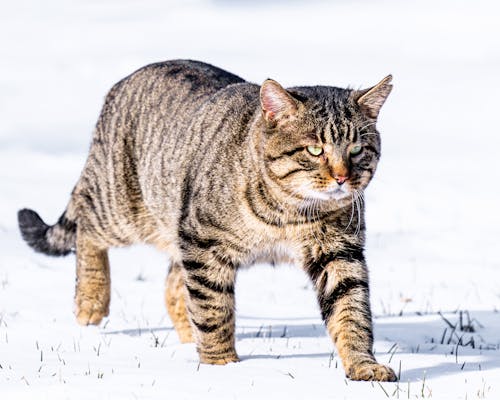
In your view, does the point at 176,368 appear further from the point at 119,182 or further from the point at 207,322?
the point at 119,182

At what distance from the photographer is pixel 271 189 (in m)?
5.54

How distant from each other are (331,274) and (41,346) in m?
1.81

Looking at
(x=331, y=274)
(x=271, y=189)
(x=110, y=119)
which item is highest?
(x=110, y=119)

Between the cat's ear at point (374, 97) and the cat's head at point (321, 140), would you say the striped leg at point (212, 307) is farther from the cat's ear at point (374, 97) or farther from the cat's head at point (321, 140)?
the cat's ear at point (374, 97)

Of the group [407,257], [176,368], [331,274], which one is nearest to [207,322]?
[176,368]

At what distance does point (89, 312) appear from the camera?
7.34 m

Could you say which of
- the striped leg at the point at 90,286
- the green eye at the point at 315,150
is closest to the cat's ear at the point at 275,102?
the green eye at the point at 315,150

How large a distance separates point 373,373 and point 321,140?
1227 millimetres

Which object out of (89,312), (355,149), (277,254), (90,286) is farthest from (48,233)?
(355,149)

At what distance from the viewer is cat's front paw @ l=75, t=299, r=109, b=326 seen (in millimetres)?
7340

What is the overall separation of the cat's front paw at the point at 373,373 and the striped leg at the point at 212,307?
907mm

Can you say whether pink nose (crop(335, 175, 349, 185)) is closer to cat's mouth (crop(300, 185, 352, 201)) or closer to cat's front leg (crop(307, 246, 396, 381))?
cat's mouth (crop(300, 185, 352, 201))

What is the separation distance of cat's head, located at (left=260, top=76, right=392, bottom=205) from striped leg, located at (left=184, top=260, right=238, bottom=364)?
2.26 ft

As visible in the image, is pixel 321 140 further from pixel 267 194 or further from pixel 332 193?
pixel 267 194
